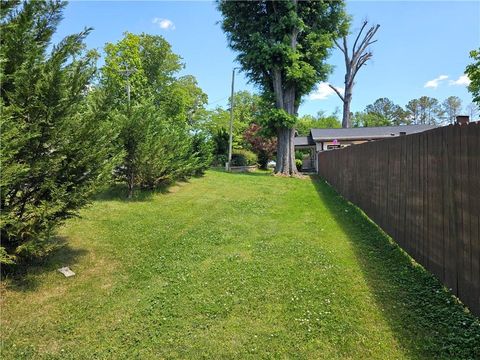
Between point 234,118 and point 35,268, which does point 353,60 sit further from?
point 35,268

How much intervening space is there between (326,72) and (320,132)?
980 cm

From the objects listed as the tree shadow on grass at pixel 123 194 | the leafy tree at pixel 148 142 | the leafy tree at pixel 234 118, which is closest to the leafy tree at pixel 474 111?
the leafy tree at pixel 148 142

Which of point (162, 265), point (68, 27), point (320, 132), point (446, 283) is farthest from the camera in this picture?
point (320, 132)

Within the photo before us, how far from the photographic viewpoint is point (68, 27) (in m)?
4.28

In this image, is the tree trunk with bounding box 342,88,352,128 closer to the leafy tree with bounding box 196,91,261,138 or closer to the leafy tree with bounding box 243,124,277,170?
the leafy tree with bounding box 196,91,261,138

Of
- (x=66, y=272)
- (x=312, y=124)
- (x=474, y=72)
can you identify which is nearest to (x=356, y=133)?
(x=474, y=72)

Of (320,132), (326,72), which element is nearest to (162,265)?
(326,72)

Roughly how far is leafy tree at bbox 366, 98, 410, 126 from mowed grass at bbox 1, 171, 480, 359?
253ft

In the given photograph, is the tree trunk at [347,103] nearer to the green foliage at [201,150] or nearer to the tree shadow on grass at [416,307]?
the green foliage at [201,150]

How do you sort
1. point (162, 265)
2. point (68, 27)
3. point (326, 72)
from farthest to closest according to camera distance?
point (326, 72) < point (162, 265) < point (68, 27)

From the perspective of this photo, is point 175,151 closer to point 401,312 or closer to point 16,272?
point 16,272

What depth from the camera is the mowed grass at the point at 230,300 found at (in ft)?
8.84

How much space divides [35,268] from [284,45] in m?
17.8

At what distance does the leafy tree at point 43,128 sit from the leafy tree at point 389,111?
78402mm
